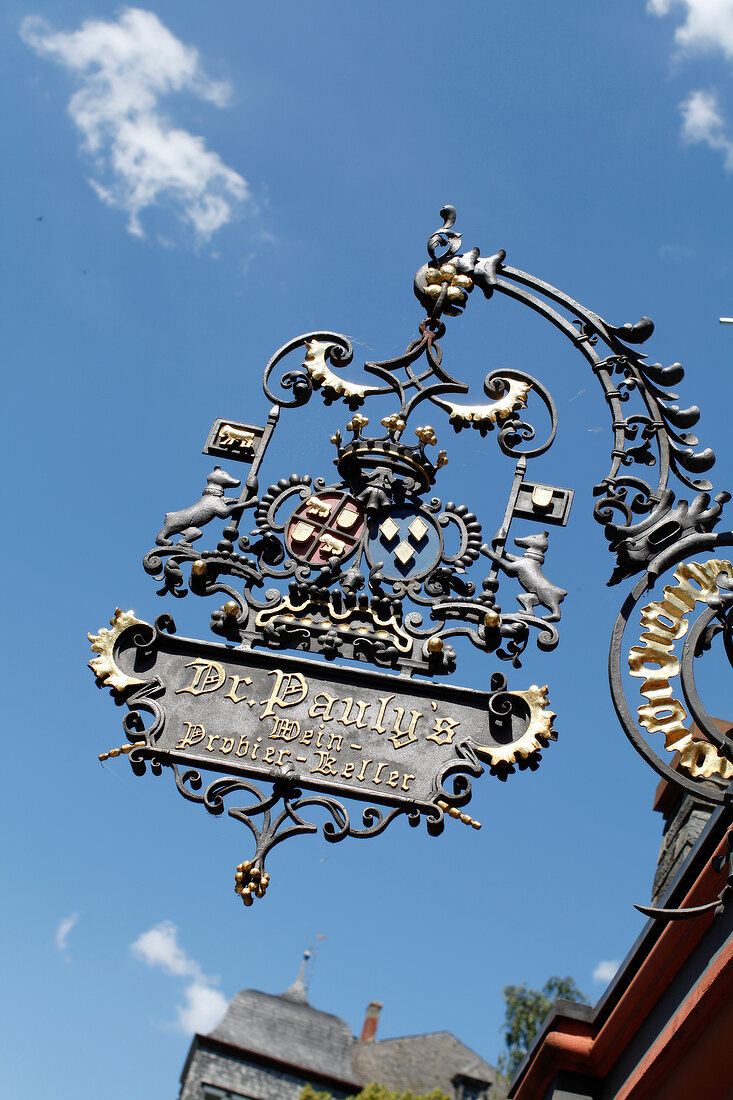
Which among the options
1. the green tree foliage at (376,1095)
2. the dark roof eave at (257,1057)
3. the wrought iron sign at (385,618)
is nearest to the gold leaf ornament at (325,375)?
the wrought iron sign at (385,618)

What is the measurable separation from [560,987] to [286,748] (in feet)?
76.7

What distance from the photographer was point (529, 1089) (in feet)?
19.4

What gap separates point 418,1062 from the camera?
30.0 metres

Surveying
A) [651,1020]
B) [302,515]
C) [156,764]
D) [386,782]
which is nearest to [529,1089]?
[651,1020]

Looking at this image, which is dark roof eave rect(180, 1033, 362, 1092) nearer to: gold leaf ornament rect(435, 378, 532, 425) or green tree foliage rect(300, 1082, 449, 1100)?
green tree foliage rect(300, 1082, 449, 1100)

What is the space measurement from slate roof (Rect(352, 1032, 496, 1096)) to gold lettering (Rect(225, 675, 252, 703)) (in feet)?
85.9

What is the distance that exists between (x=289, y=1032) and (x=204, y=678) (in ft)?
85.4

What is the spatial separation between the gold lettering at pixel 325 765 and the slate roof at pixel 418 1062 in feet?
86.1

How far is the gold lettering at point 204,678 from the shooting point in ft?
15.7

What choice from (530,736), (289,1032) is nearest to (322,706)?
(530,736)

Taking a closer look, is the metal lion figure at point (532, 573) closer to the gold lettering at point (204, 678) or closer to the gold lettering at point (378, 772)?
the gold lettering at point (378, 772)

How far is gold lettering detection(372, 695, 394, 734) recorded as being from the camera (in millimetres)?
4602

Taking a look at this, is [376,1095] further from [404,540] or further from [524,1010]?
[404,540]

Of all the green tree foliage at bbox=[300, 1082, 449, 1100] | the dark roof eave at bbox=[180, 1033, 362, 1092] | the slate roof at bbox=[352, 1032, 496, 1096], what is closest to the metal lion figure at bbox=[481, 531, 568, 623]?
the green tree foliage at bbox=[300, 1082, 449, 1100]
